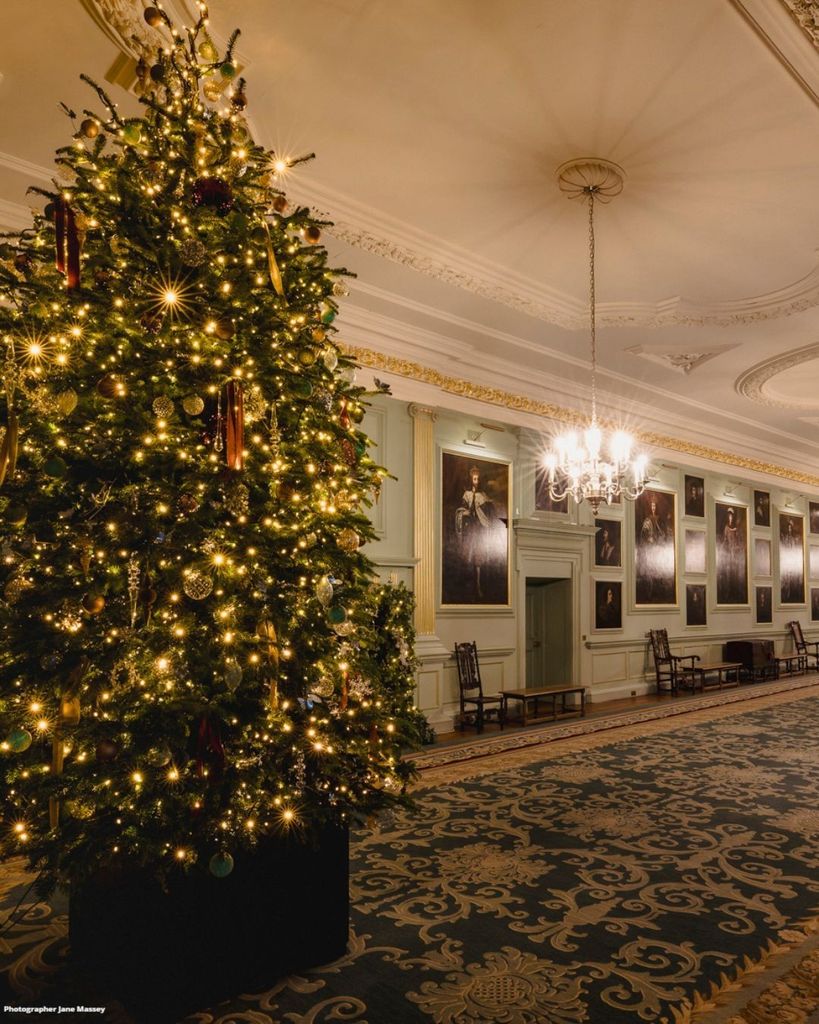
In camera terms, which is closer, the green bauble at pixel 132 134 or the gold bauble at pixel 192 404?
the gold bauble at pixel 192 404

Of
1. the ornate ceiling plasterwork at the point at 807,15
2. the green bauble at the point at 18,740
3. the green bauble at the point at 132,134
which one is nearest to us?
the green bauble at the point at 18,740

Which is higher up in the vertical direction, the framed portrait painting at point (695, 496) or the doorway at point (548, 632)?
the framed portrait painting at point (695, 496)

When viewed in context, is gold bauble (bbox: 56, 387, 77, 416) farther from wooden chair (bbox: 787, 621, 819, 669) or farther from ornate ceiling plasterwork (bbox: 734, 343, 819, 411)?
wooden chair (bbox: 787, 621, 819, 669)

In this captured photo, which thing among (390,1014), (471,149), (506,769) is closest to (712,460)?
(506,769)

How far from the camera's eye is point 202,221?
10.2 feet

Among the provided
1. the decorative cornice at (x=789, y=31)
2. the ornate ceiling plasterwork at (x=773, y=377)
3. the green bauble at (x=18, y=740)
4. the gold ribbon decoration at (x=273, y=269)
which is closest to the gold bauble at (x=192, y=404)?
the gold ribbon decoration at (x=273, y=269)

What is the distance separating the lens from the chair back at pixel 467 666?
30.3 ft

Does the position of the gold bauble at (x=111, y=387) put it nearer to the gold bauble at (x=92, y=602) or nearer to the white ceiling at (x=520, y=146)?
the gold bauble at (x=92, y=602)

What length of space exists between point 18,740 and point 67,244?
6.04ft

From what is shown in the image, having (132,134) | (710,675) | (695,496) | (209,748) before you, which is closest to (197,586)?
(209,748)

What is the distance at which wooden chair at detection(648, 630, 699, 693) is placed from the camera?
12539 mm

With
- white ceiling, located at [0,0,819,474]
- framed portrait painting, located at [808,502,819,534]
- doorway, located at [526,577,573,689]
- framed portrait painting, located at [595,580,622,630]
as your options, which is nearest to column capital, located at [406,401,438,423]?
white ceiling, located at [0,0,819,474]

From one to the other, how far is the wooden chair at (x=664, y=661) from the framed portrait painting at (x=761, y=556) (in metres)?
3.72

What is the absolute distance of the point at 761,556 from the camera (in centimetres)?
1595
